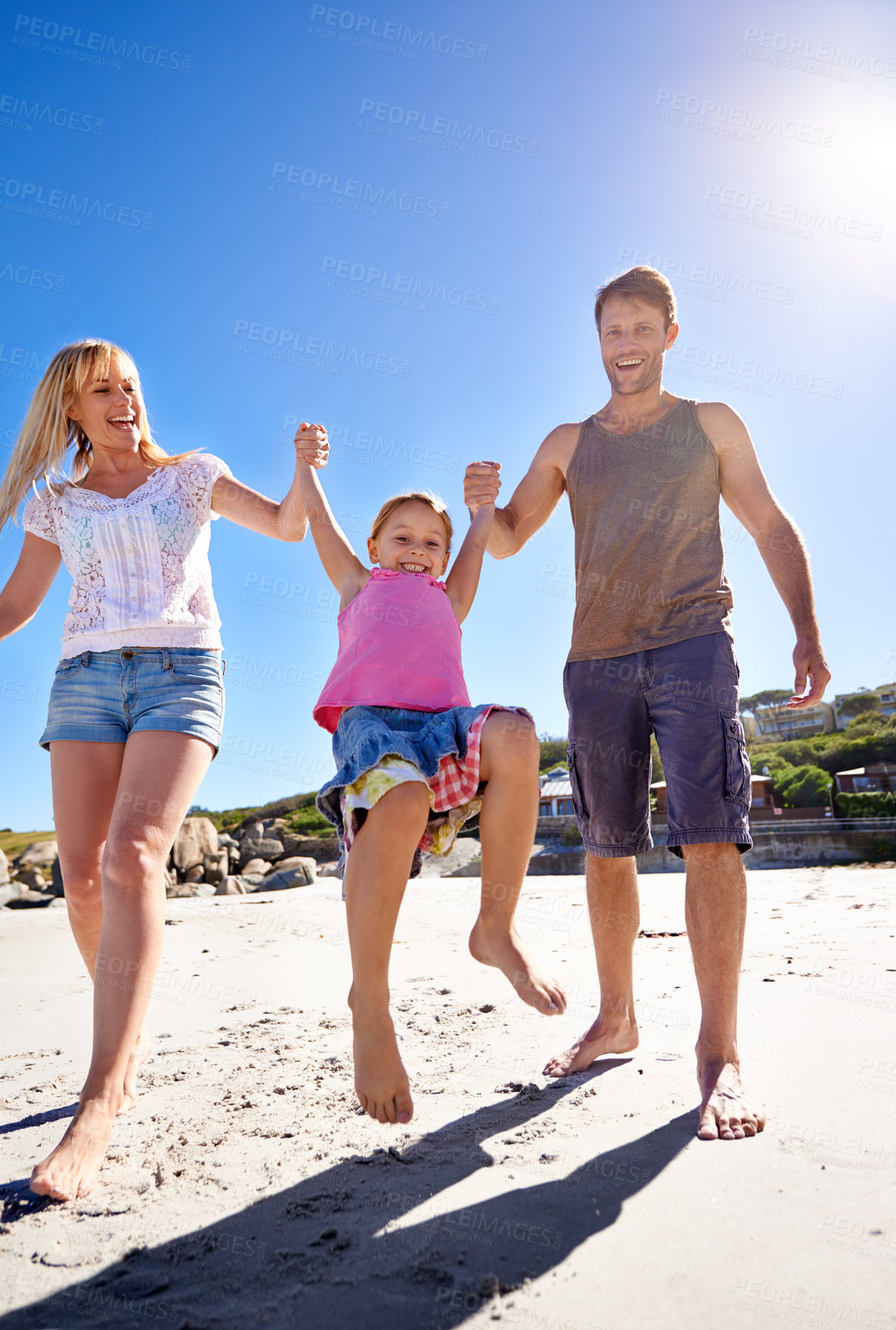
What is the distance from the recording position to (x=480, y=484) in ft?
10.6

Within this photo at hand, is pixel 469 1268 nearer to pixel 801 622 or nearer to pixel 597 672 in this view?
pixel 597 672

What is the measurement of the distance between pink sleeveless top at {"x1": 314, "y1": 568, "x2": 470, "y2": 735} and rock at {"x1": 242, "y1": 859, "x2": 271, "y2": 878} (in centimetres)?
1500

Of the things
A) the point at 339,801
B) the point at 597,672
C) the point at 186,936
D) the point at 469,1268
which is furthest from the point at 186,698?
the point at 186,936

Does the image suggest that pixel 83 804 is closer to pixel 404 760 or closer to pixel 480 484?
pixel 404 760

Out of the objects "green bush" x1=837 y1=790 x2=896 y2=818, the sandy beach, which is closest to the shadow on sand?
the sandy beach

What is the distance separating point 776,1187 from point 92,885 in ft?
6.74

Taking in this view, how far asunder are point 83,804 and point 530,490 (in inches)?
78.9

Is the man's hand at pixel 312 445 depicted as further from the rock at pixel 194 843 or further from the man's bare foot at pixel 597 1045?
the rock at pixel 194 843

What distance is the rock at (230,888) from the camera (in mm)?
14062

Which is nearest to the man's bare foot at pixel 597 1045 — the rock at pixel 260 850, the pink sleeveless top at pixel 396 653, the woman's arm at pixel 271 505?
the pink sleeveless top at pixel 396 653

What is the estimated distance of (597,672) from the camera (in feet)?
9.63

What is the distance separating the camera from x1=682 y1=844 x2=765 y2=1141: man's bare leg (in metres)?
2.21

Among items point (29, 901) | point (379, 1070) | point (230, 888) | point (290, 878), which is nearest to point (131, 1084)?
point (379, 1070)

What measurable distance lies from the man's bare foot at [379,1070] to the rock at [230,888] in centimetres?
1255
